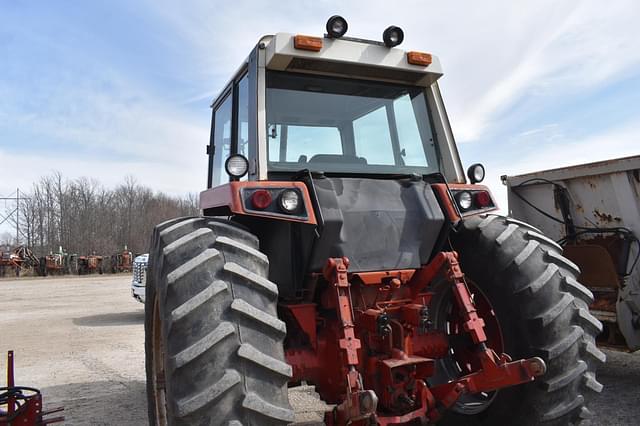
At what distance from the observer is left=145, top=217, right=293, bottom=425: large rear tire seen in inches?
87.4

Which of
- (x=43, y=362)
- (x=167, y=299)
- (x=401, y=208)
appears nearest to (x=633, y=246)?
(x=401, y=208)

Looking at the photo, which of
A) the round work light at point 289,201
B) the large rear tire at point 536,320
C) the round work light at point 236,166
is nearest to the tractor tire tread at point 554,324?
the large rear tire at point 536,320

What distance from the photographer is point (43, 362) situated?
7617mm

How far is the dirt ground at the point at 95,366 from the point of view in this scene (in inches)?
197

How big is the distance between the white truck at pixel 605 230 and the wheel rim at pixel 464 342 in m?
2.61

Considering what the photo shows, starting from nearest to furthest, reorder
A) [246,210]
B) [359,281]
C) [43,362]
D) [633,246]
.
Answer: [246,210] < [359,281] < [633,246] < [43,362]

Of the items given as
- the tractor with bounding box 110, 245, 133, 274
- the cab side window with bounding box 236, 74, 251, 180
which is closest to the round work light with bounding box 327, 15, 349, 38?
the cab side window with bounding box 236, 74, 251, 180

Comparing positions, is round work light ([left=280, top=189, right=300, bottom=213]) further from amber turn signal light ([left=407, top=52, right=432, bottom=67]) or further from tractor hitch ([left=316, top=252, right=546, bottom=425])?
Result: amber turn signal light ([left=407, top=52, right=432, bottom=67])

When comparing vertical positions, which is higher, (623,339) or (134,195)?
(134,195)

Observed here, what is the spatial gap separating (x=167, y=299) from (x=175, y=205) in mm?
59778

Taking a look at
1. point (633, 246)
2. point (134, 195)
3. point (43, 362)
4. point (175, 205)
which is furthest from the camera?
point (175, 205)

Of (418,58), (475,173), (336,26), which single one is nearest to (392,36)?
(418,58)

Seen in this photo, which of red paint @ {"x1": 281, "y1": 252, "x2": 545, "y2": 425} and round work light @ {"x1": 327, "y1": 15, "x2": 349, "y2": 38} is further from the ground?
round work light @ {"x1": 327, "y1": 15, "x2": 349, "y2": 38}

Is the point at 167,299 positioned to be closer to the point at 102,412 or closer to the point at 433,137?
the point at 433,137
